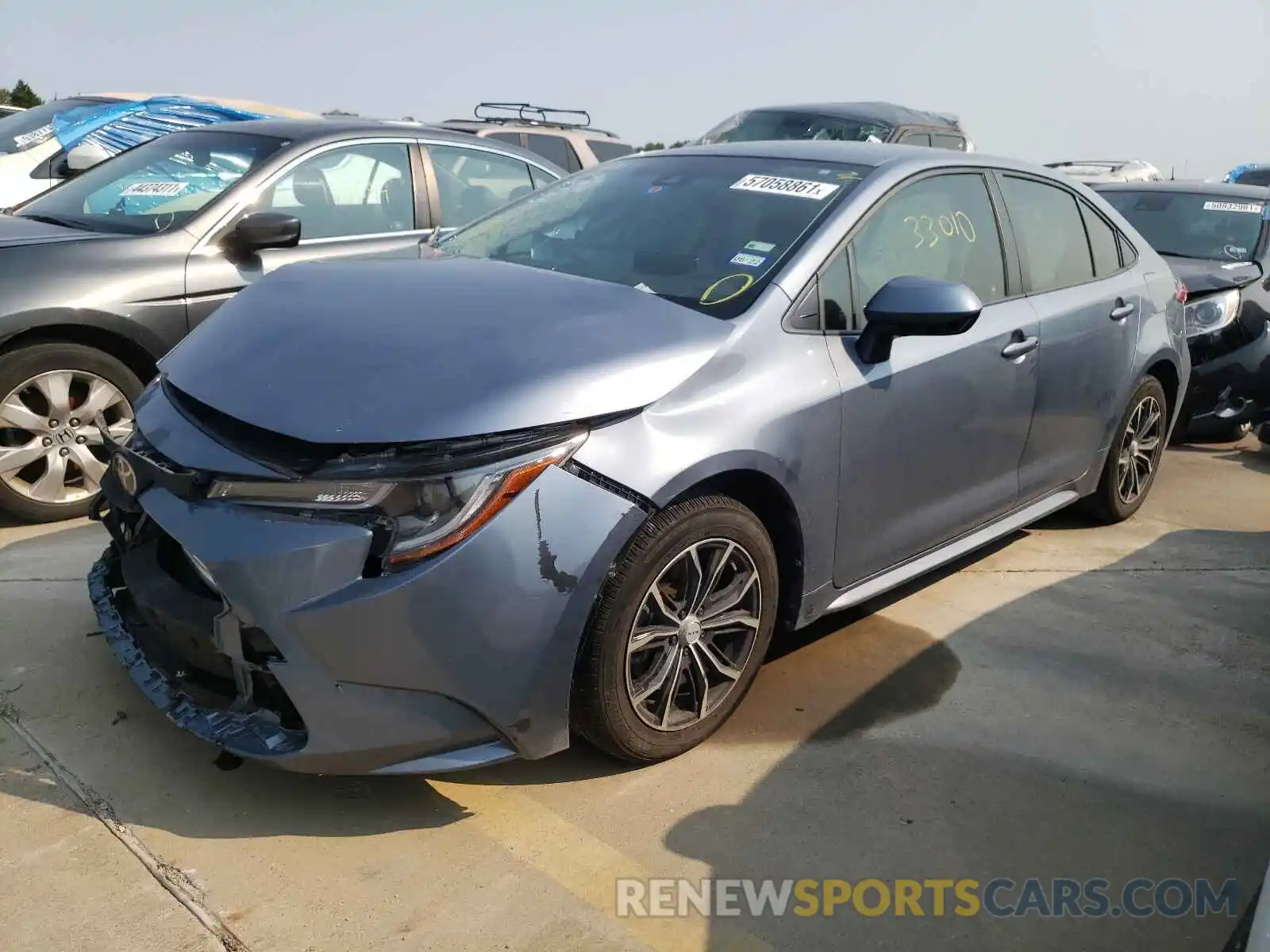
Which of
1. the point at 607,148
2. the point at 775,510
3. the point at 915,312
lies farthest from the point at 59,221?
the point at 607,148

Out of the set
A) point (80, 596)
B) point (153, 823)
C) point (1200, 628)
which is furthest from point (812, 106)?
point (153, 823)

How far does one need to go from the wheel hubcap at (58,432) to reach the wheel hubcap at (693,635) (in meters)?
2.41

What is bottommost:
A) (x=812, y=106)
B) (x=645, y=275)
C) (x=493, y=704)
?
(x=493, y=704)

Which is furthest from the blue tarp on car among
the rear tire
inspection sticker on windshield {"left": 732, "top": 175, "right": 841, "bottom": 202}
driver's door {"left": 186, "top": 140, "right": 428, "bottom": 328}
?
the rear tire

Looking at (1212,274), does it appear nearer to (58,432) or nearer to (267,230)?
(267,230)

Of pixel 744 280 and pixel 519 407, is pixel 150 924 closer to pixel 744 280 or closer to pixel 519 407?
pixel 519 407

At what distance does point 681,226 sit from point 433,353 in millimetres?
1117

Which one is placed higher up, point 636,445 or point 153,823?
point 636,445

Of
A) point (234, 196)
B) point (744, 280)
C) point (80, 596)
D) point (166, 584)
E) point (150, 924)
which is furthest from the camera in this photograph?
point (234, 196)

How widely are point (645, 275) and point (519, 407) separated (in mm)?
909

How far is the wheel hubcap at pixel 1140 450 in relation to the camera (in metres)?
4.87

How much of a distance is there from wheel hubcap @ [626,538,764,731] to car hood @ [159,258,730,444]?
492 mm

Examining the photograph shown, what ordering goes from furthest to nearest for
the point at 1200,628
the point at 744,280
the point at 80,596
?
1. the point at 1200,628
2. the point at 80,596
3. the point at 744,280

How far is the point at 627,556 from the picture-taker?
2617 mm
